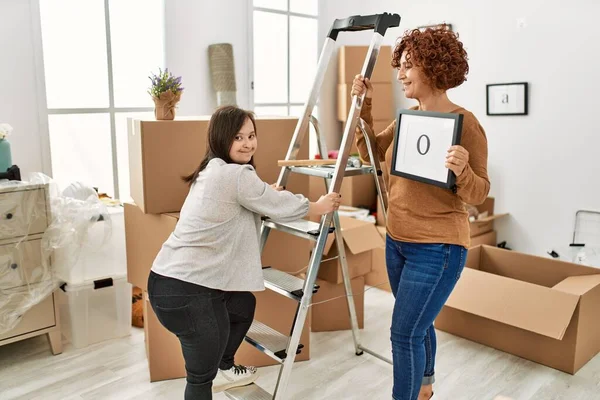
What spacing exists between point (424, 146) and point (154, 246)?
1.29 meters

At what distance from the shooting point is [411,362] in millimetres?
1744

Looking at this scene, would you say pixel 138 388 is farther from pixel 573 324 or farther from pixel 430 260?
pixel 573 324

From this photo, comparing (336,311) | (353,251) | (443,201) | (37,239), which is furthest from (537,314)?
(37,239)

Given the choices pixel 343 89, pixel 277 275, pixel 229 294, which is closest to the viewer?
pixel 229 294

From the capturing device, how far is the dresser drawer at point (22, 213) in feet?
8.23

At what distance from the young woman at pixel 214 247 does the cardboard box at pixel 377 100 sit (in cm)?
275

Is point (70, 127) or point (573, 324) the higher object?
point (70, 127)

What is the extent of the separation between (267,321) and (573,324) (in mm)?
1359

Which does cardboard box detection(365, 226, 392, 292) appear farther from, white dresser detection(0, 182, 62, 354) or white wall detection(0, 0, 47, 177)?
white wall detection(0, 0, 47, 177)

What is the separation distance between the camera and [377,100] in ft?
14.5

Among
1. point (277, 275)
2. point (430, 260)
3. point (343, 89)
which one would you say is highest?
point (343, 89)

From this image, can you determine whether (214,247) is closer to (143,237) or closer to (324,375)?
(143,237)

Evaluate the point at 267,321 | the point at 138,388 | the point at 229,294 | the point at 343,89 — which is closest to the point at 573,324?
the point at 267,321

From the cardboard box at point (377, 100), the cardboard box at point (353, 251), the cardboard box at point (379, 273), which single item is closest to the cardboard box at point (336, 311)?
the cardboard box at point (353, 251)
